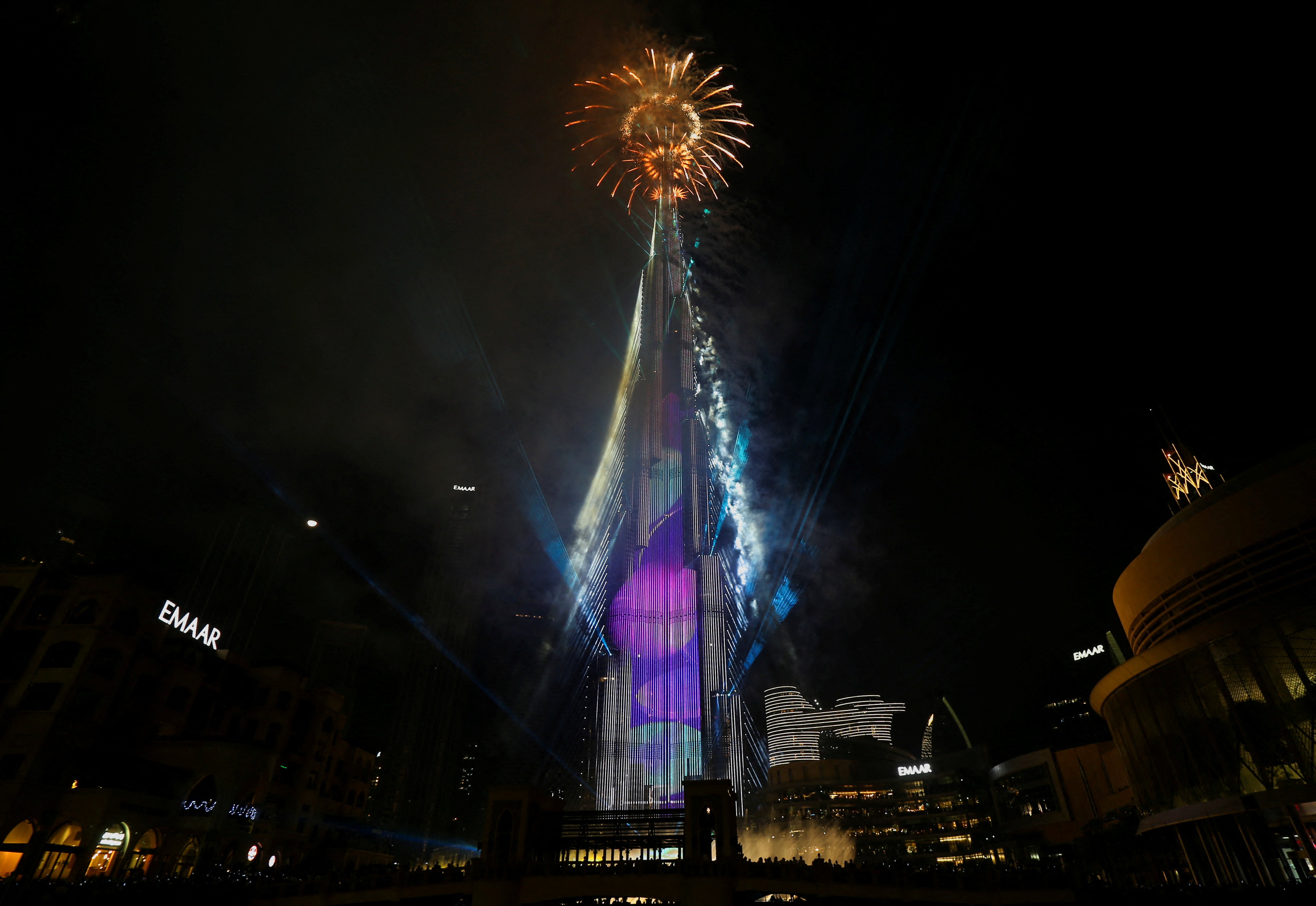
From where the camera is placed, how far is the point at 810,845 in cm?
10569

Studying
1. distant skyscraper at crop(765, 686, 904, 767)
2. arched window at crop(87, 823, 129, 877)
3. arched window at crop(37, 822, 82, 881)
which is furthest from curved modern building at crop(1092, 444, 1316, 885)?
distant skyscraper at crop(765, 686, 904, 767)

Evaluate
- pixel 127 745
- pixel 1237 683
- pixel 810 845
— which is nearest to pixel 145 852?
pixel 127 745

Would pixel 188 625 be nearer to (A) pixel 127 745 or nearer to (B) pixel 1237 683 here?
(A) pixel 127 745

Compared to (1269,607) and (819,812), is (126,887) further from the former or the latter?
(819,812)

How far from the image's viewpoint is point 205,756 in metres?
44.2

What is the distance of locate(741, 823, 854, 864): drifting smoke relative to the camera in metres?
101

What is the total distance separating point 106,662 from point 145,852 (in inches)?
460

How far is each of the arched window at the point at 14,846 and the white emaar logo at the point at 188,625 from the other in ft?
44.2

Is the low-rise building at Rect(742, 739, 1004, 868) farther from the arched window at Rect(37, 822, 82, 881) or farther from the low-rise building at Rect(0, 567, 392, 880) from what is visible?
the arched window at Rect(37, 822, 82, 881)

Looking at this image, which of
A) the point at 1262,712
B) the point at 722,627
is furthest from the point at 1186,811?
the point at 722,627

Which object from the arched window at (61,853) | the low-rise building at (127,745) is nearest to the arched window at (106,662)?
the low-rise building at (127,745)

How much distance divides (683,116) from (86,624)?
51.7 meters

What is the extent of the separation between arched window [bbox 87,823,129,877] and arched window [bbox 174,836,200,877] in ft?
12.8

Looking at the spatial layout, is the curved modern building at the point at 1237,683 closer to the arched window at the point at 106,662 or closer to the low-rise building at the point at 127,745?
the low-rise building at the point at 127,745
